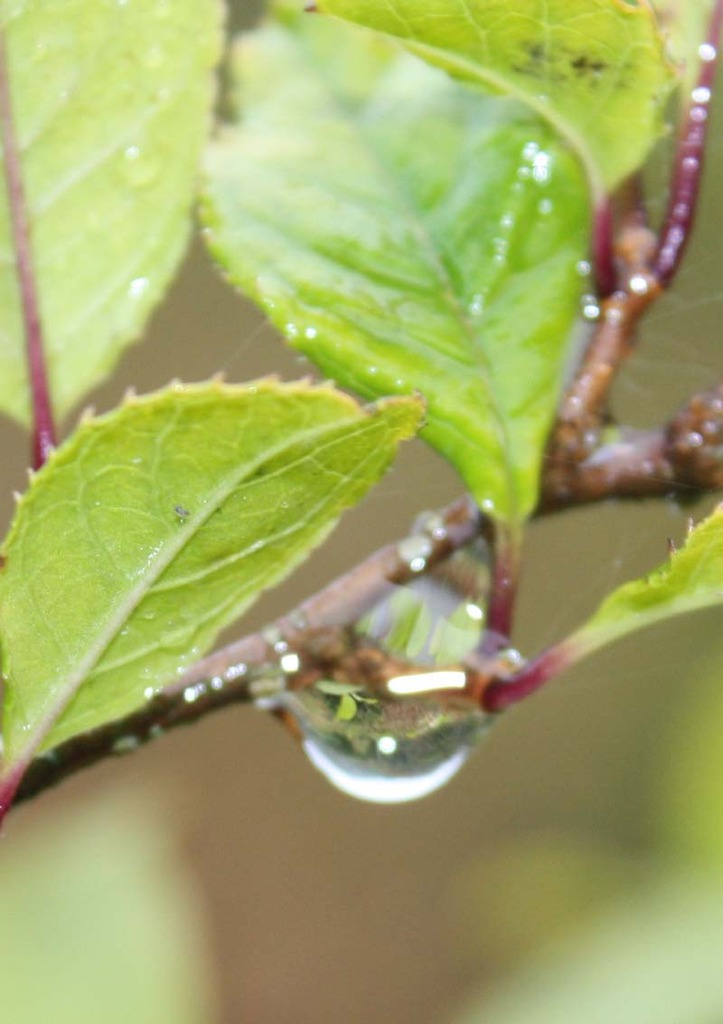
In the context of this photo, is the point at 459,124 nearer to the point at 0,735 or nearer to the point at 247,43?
the point at 247,43

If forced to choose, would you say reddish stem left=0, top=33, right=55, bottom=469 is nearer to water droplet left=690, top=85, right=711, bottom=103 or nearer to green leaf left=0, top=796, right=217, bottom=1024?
water droplet left=690, top=85, right=711, bottom=103

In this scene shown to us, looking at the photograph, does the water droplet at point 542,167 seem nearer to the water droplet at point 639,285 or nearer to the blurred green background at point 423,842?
the water droplet at point 639,285

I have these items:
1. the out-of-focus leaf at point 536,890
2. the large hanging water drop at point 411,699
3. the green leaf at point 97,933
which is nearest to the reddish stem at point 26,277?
the large hanging water drop at point 411,699

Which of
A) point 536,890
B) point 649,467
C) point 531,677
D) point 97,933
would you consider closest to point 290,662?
point 531,677

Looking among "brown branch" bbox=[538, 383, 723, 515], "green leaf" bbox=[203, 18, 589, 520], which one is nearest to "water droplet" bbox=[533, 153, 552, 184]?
"green leaf" bbox=[203, 18, 589, 520]

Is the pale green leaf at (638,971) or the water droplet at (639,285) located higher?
the water droplet at (639,285)

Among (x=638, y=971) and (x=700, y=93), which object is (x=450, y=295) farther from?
(x=638, y=971)

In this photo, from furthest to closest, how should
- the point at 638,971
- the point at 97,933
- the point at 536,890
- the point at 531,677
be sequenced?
the point at 536,890
the point at 97,933
the point at 638,971
the point at 531,677
